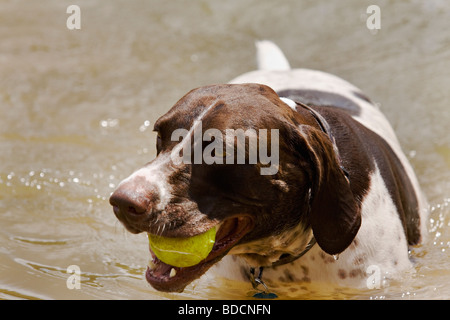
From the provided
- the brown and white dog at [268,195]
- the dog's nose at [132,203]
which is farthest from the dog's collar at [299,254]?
the dog's nose at [132,203]

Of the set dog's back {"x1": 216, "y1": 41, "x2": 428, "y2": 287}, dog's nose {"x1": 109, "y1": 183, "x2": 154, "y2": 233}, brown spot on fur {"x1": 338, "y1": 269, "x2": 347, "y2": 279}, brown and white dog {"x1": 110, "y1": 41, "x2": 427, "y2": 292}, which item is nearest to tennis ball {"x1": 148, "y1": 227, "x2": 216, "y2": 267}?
brown and white dog {"x1": 110, "y1": 41, "x2": 427, "y2": 292}

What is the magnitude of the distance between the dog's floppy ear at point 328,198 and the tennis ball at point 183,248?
465 millimetres

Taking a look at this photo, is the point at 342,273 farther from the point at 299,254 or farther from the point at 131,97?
the point at 131,97

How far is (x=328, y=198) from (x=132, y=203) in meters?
0.86

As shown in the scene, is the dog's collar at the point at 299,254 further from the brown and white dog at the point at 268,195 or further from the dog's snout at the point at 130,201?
the dog's snout at the point at 130,201

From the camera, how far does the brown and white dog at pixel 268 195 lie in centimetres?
297

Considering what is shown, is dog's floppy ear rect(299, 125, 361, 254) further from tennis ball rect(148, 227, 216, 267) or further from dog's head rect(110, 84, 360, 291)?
tennis ball rect(148, 227, 216, 267)

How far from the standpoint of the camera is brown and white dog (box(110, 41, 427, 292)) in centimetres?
297

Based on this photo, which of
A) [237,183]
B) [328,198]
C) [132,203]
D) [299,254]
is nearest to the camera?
[132,203]

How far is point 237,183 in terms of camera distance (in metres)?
3.03

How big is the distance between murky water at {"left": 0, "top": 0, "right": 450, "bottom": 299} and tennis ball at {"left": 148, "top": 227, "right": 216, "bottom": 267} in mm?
777

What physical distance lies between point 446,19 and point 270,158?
5191mm

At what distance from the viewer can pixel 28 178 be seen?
523 centimetres

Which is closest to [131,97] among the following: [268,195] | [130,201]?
[268,195]
